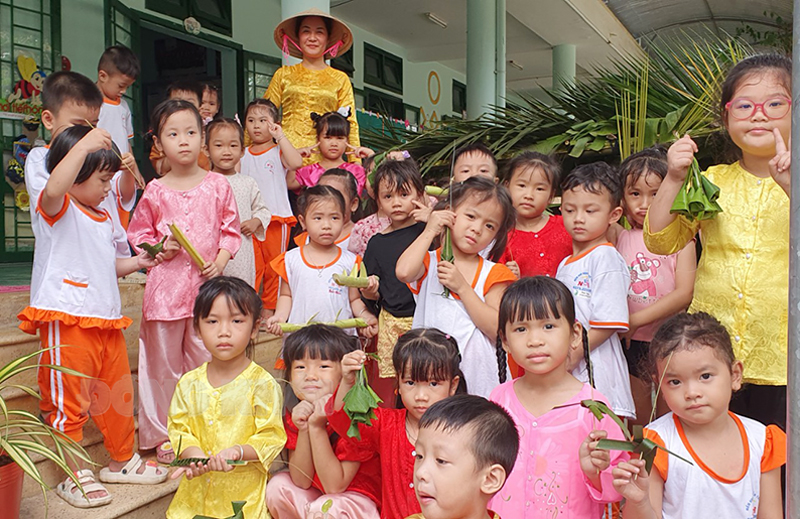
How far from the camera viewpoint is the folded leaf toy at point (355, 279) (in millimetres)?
2629

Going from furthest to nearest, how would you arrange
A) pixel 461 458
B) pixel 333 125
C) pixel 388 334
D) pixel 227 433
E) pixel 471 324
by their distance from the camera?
pixel 333 125
pixel 388 334
pixel 471 324
pixel 227 433
pixel 461 458

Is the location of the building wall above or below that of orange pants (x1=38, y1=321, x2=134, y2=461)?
above

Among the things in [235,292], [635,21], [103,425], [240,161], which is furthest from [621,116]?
[635,21]

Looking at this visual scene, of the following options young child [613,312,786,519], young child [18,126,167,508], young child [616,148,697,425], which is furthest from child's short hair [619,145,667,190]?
young child [18,126,167,508]

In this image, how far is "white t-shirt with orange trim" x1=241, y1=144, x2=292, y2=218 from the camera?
163 inches

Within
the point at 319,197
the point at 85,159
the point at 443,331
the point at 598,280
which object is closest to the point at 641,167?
the point at 598,280

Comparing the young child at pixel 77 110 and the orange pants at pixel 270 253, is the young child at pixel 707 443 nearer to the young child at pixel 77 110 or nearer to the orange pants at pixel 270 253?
the young child at pixel 77 110

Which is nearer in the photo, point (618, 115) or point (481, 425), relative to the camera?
point (481, 425)

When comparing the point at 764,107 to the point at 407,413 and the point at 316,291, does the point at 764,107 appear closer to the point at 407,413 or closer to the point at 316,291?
the point at 407,413

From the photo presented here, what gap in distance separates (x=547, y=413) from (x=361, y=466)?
0.71 meters

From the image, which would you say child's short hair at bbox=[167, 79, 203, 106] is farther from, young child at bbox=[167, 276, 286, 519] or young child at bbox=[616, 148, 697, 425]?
young child at bbox=[616, 148, 697, 425]

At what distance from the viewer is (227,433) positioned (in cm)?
233

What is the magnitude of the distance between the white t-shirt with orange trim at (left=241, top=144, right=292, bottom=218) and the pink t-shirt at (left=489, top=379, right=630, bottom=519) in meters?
2.52

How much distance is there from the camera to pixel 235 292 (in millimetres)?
2422
